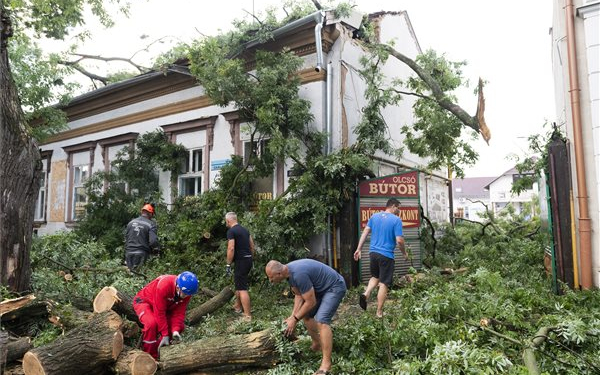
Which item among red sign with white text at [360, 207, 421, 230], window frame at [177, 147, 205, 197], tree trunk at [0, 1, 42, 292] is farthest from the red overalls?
window frame at [177, 147, 205, 197]

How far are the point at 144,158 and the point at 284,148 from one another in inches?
222

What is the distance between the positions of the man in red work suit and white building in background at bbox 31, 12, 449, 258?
5.29m

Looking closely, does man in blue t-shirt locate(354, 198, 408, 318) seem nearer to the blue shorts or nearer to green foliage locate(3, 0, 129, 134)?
the blue shorts

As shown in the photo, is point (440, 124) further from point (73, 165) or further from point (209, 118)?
point (73, 165)

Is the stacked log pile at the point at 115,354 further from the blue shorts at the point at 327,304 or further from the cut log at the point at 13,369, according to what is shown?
the blue shorts at the point at 327,304

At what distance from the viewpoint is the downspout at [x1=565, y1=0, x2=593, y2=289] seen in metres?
6.32

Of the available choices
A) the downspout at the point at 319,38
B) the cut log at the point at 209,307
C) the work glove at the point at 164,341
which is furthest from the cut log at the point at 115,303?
the downspout at the point at 319,38

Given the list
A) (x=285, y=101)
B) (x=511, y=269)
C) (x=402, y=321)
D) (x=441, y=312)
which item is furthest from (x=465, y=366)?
(x=285, y=101)

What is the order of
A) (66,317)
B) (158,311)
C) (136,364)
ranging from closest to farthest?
(136,364) → (158,311) → (66,317)

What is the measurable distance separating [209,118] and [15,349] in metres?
7.99

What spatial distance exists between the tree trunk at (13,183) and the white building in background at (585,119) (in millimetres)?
8099

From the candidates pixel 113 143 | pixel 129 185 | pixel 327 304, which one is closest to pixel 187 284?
pixel 327 304

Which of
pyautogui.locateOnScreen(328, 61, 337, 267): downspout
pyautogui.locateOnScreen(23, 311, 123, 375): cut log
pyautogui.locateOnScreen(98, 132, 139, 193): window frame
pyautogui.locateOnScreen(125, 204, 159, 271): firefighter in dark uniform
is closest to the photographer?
pyautogui.locateOnScreen(23, 311, 123, 375): cut log

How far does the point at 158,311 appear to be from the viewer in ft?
15.9
